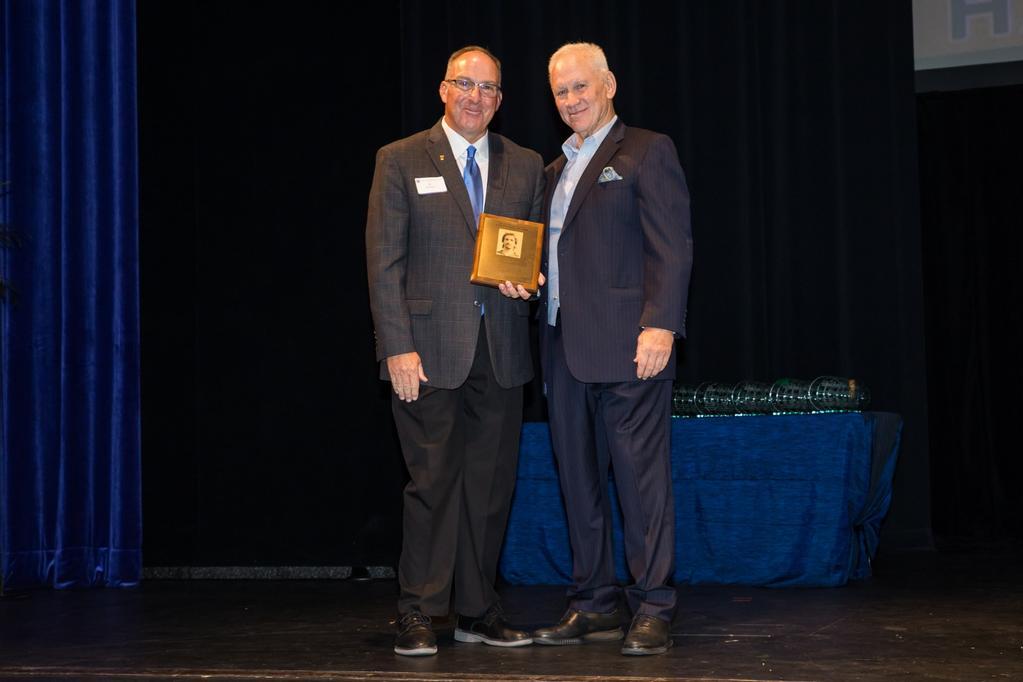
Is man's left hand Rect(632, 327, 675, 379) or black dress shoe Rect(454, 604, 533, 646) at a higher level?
man's left hand Rect(632, 327, 675, 379)

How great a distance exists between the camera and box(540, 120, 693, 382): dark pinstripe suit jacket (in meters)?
2.98

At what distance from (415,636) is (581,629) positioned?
44cm

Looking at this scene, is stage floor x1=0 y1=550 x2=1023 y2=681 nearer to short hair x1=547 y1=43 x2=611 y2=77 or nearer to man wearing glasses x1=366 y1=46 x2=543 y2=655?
man wearing glasses x1=366 y1=46 x2=543 y2=655

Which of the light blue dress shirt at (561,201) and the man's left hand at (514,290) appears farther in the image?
the light blue dress shirt at (561,201)

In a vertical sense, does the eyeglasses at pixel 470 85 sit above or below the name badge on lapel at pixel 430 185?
above

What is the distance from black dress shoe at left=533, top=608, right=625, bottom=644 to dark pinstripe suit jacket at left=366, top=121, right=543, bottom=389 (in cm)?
64

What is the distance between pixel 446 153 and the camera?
312cm

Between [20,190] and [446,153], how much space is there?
8.92ft

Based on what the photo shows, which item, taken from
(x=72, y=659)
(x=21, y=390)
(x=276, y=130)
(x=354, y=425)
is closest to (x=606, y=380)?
(x=72, y=659)

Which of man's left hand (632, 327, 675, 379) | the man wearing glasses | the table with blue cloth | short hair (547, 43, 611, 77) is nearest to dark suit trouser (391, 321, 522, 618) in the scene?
the man wearing glasses

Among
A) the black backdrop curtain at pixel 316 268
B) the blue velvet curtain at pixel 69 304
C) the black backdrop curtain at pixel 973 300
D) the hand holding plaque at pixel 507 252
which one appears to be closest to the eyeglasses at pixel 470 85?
the hand holding plaque at pixel 507 252

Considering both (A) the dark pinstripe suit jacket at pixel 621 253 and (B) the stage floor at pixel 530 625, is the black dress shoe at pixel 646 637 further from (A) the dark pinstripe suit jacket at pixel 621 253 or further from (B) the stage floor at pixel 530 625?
(A) the dark pinstripe suit jacket at pixel 621 253

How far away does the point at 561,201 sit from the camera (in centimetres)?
316

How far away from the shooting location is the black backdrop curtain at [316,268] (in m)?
5.10
